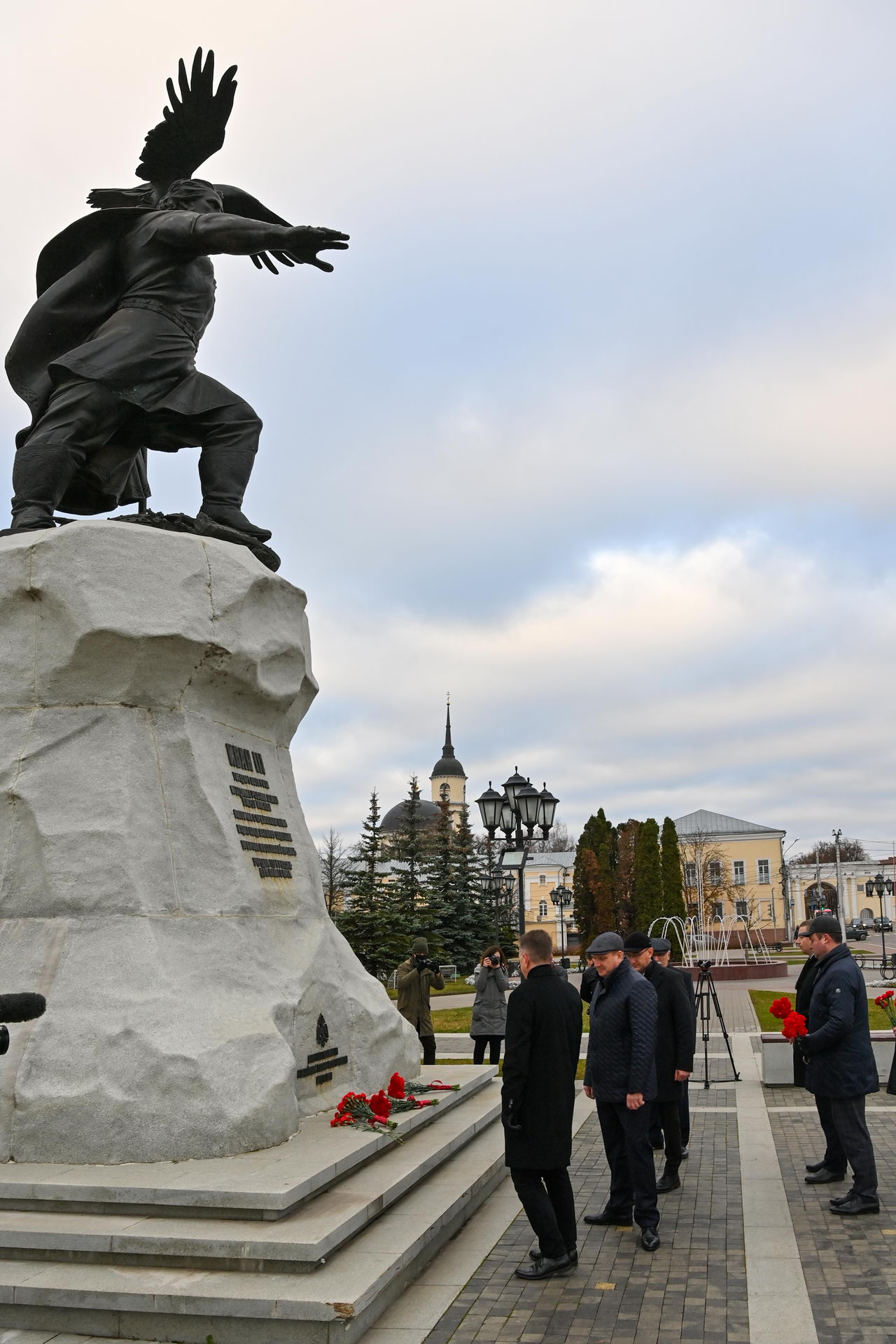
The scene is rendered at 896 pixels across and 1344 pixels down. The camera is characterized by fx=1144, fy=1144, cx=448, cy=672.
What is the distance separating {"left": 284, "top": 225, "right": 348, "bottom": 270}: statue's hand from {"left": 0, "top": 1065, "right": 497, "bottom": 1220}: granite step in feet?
17.2

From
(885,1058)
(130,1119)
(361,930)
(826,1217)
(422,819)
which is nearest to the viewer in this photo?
(130,1119)

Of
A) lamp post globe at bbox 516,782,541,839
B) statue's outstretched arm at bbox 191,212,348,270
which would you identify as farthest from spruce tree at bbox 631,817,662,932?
statue's outstretched arm at bbox 191,212,348,270

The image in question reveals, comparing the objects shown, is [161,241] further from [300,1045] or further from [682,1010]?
[682,1010]

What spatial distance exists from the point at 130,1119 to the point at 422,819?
Answer: 36383 millimetres

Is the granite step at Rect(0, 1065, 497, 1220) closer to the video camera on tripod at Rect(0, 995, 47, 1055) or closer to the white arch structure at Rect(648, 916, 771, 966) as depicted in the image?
the video camera on tripod at Rect(0, 995, 47, 1055)

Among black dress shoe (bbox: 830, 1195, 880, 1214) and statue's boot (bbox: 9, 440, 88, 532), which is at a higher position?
statue's boot (bbox: 9, 440, 88, 532)

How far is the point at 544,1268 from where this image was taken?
5234 millimetres

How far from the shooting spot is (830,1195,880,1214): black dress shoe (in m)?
6.26

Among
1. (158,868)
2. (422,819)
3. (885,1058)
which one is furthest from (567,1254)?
(422,819)

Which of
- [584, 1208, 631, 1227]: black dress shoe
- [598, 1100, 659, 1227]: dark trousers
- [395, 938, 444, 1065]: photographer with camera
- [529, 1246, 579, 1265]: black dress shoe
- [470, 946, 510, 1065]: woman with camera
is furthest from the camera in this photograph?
[395, 938, 444, 1065]: photographer with camera

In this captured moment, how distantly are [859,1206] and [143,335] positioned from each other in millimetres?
6615

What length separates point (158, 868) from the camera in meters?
5.88

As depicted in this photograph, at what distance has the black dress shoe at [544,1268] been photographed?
5227mm

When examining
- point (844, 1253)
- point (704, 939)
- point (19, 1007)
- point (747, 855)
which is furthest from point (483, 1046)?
point (747, 855)
